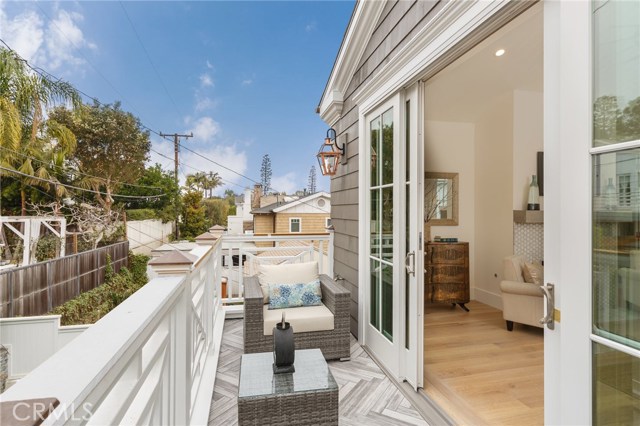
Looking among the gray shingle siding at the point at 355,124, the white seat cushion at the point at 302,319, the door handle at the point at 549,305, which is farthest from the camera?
the white seat cushion at the point at 302,319

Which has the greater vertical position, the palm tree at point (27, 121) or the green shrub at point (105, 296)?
the palm tree at point (27, 121)

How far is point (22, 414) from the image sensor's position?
1.43 ft

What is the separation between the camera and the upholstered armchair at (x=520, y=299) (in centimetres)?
340

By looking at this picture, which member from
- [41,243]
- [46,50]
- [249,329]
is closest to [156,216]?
[41,243]

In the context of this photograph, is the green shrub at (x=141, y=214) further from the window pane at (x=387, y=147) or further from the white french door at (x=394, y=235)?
the window pane at (x=387, y=147)

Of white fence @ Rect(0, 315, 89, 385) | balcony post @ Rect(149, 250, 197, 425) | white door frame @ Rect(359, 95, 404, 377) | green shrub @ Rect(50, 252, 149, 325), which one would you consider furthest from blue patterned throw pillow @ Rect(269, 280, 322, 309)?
green shrub @ Rect(50, 252, 149, 325)

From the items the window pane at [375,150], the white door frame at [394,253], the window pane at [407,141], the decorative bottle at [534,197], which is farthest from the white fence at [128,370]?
the decorative bottle at [534,197]

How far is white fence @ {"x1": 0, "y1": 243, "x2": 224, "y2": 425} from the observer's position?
554mm

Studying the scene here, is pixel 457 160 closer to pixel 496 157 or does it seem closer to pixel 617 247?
pixel 496 157

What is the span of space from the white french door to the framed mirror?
82.3 inches

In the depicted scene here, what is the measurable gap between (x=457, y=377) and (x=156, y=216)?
1789 cm

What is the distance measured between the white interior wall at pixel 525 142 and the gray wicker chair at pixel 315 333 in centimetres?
293

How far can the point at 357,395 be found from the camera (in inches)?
95.4

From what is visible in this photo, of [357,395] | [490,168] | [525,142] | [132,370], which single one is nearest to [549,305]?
[132,370]
